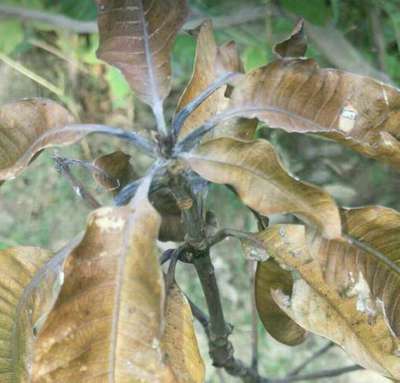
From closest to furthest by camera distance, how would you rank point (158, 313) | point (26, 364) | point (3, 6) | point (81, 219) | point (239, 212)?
1. point (158, 313)
2. point (26, 364)
3. point (3, 6)
4. point (239, 212)
5. point (81, 219)

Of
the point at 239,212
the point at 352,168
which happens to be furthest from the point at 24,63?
the point at 352,168

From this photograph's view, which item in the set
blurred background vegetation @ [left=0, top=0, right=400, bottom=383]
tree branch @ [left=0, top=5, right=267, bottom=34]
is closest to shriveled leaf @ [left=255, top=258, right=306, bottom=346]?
blurred background vegetation @ [left=0, top=0, right=400, bottom=383]

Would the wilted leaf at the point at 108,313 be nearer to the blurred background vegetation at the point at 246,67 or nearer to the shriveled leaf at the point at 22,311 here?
the shriveled leaf at the point at 22,311

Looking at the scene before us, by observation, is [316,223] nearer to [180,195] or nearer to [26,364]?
[180,195]

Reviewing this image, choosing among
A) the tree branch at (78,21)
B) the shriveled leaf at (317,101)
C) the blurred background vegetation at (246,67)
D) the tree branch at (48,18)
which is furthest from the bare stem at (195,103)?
the tree branch at (48,18)

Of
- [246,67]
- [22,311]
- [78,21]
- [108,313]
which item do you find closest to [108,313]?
[108,313]

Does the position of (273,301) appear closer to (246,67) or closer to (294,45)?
(294,45)

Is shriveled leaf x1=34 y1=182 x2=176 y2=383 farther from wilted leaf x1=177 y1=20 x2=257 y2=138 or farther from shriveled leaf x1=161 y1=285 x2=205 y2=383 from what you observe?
wilted leaf x1=177 y1=20 x2=257 y2=138
